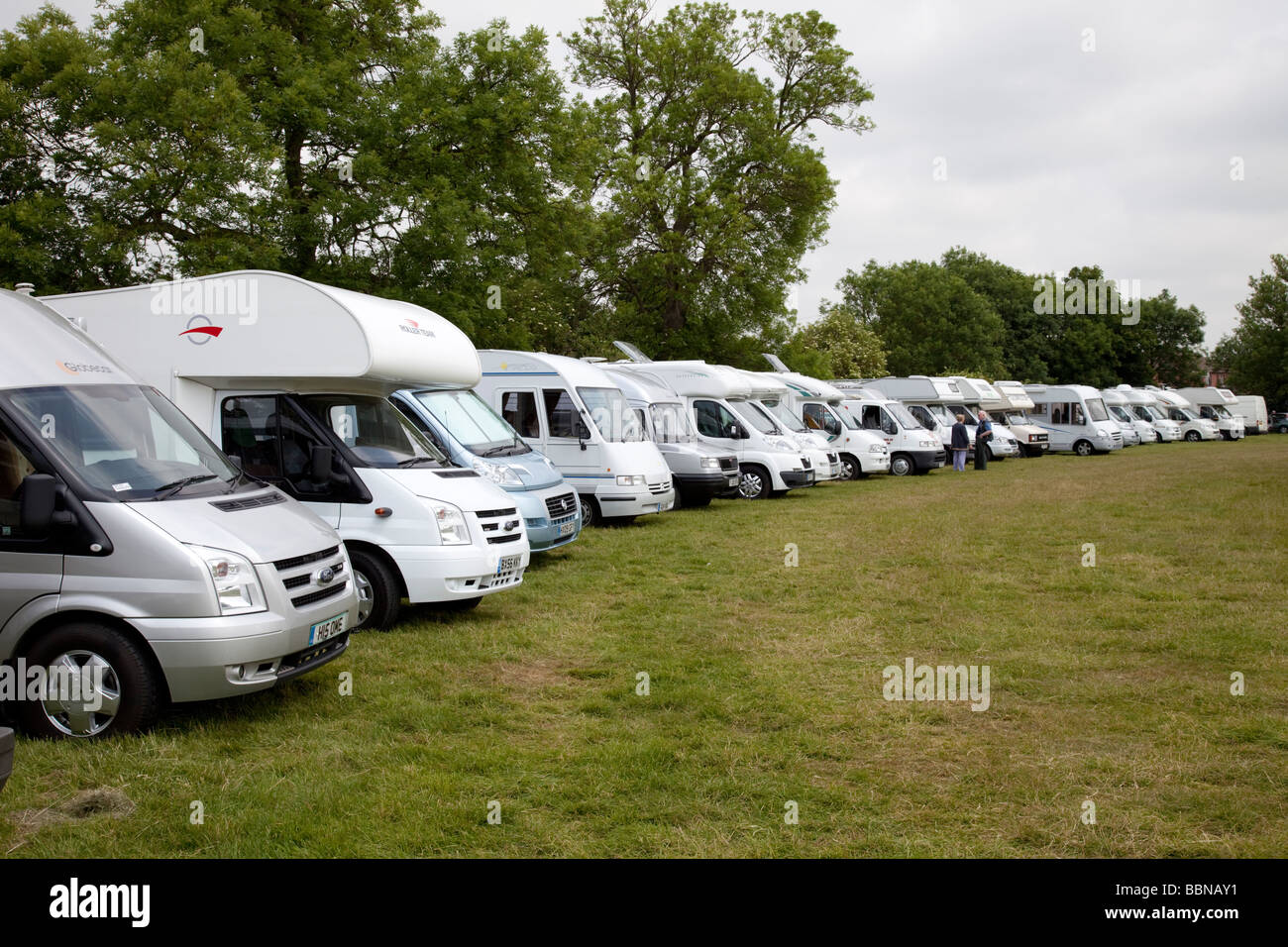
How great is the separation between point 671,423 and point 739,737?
13.2m

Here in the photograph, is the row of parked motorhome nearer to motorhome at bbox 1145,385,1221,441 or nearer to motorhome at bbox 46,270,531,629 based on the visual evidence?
motorhome at bbox 46,270,531,629

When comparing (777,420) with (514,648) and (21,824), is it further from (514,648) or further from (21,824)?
(21,824)

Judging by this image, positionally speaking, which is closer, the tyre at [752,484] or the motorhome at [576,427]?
the motorhome at [576,427]

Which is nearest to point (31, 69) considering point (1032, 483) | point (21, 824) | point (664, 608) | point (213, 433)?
point (213, 433)

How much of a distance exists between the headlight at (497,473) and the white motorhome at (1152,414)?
4465 centimetres

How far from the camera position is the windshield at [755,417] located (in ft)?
69.3

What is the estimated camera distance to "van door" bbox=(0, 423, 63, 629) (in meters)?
5.85

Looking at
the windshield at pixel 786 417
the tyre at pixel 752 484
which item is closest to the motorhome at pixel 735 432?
the tyre at pixel 752 484

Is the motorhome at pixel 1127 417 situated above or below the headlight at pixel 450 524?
above

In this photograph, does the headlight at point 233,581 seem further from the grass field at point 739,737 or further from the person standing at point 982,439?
the person standing at point 982,439

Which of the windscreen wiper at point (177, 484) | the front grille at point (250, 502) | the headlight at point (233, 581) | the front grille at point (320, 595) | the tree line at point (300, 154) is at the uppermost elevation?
the tree line at point (300, 154)

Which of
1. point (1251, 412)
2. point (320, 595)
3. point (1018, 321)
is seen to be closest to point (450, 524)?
point (320, 595)

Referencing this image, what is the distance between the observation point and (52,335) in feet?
21.7

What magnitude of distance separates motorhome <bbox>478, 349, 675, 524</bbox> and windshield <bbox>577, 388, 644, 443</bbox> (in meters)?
0.02
